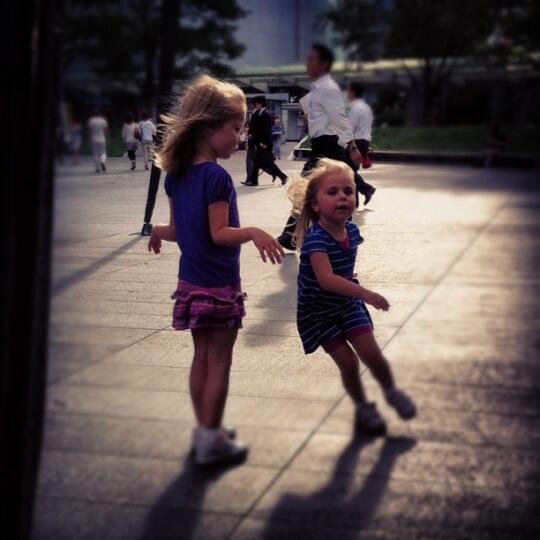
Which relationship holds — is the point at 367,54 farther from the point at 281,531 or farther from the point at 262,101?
the point at 281,531

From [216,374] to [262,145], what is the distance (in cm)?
18

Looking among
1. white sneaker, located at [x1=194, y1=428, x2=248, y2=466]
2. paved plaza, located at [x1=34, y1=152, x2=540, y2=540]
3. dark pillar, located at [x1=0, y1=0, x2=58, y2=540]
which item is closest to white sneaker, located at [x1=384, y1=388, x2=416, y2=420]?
paved plaza, located at [x1=34, y1=152, x2=540, y2=540]

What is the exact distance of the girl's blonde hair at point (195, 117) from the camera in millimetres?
632

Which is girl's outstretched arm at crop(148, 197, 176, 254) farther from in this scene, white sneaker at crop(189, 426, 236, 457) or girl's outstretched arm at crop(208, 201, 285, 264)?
white sneaker at crop(189, 426, 236, 457)

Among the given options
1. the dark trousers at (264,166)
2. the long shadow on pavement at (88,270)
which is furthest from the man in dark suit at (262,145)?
the long shadow on pavement at (88,270)

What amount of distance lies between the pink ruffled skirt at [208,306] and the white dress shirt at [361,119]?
168mm

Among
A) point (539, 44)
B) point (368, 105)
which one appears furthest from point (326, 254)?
point (539, 44)

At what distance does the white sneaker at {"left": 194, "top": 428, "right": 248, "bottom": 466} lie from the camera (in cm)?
64

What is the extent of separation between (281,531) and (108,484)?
0.42 ft

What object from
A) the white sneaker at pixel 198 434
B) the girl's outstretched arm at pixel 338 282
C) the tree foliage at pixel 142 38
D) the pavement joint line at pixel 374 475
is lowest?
the pavement joint line at pixel 374 475

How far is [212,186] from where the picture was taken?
71 centimetres

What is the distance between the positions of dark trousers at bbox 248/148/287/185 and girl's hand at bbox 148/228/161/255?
89 millimetres

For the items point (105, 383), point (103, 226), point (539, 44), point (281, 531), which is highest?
point (539, 44)

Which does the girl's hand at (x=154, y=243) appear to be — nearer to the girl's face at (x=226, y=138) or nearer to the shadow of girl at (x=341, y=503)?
the girl's face at (x=226, y=138)
